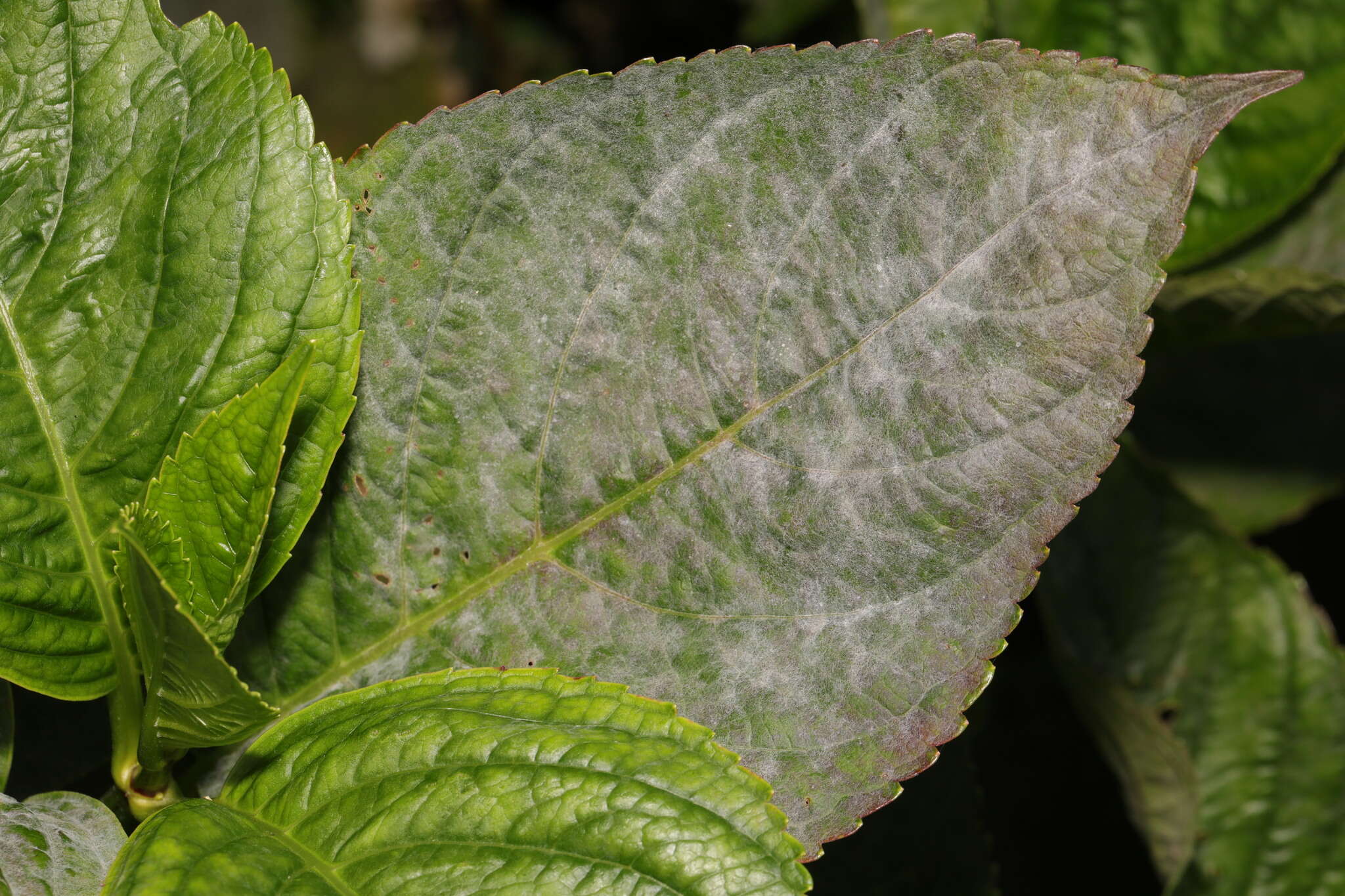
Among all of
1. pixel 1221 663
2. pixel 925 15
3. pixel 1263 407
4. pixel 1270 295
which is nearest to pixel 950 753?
pixel 1221 663

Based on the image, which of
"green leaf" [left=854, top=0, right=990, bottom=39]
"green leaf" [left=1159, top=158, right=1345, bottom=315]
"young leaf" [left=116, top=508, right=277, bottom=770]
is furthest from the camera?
"green leaf" [left=854, top=0, right=990, bottom=39]

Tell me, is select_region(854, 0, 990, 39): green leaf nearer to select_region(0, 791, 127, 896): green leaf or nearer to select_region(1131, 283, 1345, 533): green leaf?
select_region(1131, 283, 1345, 533): green leaf

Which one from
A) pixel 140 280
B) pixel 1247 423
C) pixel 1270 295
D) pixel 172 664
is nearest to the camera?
pixel 172 664

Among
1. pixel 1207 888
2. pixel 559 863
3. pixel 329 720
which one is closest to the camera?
pixel 559 863

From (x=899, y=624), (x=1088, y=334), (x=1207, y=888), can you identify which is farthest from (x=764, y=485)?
(x=1207, y=888)

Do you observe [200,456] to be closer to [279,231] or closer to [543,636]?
[279,231]

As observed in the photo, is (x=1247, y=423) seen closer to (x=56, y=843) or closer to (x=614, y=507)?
(x=614, y=507)

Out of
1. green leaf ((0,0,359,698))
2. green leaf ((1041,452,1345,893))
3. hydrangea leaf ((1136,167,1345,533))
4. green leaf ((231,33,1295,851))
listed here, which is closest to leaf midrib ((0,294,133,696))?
green leaf ((0,0,359,698))
